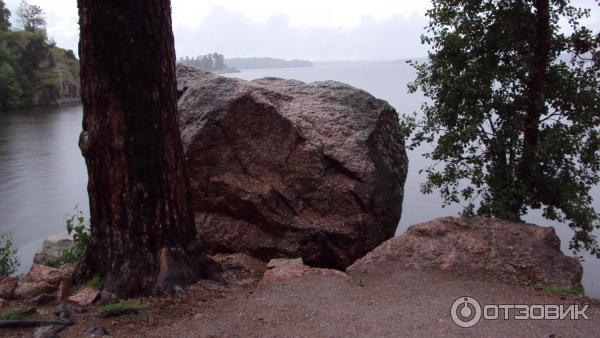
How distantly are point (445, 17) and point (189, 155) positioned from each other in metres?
4.21

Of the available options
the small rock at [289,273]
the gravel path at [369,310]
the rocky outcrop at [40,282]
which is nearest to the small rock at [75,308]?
the rocky outcrop at [40,282]

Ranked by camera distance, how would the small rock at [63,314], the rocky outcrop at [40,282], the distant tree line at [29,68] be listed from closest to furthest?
the small rock at [63,314] → the rocky outcrop at [40,282] → the distant tree line at [29,68]

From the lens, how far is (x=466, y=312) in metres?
4.59

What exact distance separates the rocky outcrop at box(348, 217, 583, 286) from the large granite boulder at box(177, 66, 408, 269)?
36.0 inches

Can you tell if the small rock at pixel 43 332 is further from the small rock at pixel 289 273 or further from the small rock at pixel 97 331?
the small rock at pixel 289 273

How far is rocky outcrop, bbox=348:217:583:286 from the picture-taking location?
5734mm

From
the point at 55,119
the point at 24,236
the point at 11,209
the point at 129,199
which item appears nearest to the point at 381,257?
the point at 129,199

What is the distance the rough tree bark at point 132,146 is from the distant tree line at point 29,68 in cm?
6134

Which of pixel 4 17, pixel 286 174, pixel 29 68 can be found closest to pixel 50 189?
pixel 286 174

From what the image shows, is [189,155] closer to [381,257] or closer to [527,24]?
[381,257]

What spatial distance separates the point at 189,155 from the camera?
7297mm

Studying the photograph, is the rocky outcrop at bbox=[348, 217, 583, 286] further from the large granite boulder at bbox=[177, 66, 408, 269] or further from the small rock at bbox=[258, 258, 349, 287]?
the large granite boulder at bbox=[177, 66, 408, 269]

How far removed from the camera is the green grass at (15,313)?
4727 millimetres

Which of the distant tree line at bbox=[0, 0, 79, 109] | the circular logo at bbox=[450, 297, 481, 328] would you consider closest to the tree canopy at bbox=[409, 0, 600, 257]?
the circular logo at bbox=[450, 297, 481, 328]
